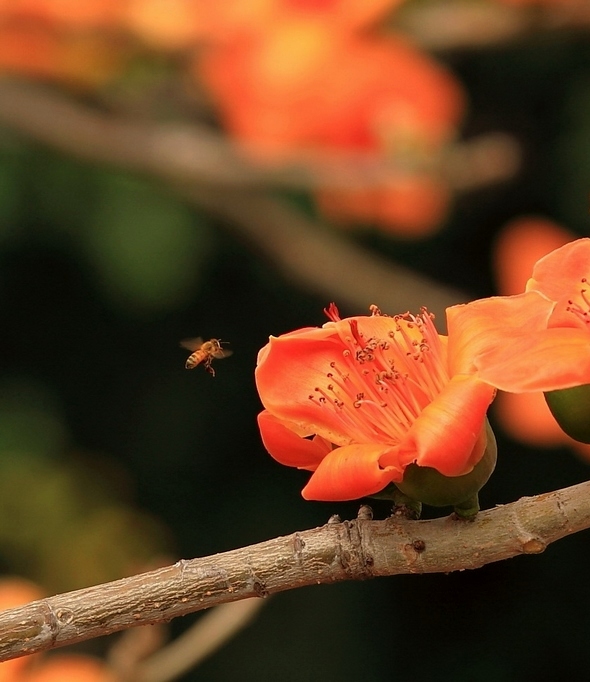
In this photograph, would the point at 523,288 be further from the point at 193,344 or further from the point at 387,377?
the point at 387,377

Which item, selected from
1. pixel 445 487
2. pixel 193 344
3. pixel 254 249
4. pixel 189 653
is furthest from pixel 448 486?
pixel 254 249

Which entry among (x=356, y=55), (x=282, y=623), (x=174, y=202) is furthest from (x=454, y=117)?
(x=282, y=623)

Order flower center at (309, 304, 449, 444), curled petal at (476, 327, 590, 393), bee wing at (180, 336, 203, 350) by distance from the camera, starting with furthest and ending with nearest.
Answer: bee wing at (180, 336, 203, 350) → flower center at (309, 304, 449, 444) → curled petal at (476, 327, 590, 393)

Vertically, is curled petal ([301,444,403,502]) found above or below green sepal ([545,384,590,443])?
below

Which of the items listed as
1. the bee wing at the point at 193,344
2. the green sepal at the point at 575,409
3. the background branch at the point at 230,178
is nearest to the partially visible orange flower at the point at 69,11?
the background branch at the point at 230,178

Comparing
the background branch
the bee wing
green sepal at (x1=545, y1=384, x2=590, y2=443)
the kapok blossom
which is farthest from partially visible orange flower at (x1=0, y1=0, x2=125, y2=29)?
green sepal at (x1=545, y1=384, x2=590, y2=443)

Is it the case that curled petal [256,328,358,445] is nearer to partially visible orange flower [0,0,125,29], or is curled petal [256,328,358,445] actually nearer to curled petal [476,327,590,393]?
curled petal [476,327,590,393]

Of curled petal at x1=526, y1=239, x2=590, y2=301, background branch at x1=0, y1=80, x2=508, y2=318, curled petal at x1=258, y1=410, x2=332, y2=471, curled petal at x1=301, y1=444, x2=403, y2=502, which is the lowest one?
curled petal at x1=301, y1=444, x2=403, y2=502
